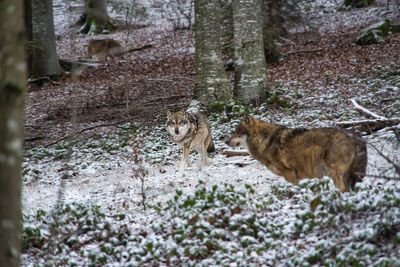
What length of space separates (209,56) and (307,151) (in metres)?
8.20

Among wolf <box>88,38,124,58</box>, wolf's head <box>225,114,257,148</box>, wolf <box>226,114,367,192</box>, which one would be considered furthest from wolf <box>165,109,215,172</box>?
wolf <box>88,38,124,58</box>

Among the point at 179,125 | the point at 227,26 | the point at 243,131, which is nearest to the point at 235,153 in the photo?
the point at 179,125

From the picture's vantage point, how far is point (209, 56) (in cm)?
1332

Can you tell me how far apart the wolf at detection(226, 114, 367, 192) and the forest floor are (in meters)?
0.26

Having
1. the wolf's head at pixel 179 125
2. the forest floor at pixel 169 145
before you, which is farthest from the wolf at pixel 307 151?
the wolf's head at pixel 179 125

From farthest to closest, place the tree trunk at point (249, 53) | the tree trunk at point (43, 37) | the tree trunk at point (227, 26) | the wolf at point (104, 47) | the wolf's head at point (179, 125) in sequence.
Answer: the wolf at point (104, 47) → the tree trunk at point (227, 26) → the tree trunk at point (43, 37) → the tree trunk at point (249, 53) → the wolf's head at point (179, 125)

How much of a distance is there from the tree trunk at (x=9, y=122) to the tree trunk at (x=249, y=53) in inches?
430

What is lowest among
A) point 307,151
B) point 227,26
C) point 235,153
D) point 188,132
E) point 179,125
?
point 235,153

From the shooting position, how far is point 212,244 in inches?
202

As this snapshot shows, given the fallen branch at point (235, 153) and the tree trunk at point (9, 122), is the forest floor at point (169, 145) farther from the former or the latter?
the tree trunk at point (9, 122)

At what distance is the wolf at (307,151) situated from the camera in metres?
5.52

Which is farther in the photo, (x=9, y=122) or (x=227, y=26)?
(x=227, y=26)

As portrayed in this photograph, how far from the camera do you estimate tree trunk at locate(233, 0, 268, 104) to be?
1284 centimetres

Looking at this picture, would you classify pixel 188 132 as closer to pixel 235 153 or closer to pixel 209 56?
pixel 235 153
